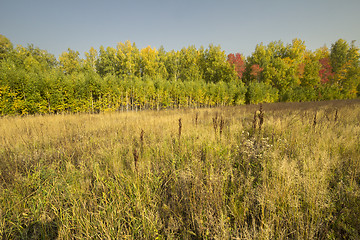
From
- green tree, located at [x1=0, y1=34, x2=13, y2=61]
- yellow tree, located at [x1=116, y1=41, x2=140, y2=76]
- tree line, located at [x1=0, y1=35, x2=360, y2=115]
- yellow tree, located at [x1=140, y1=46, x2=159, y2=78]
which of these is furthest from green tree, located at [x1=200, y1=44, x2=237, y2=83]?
green tree, located at [x1=0, y1=34, x2=13, y2=61]

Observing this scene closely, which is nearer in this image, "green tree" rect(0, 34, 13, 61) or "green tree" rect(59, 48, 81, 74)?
"green tree" rect(0, 34, 13, 61)

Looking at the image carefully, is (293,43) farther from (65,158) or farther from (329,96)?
(65,158)

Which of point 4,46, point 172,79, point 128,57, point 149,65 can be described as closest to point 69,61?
point 4,46

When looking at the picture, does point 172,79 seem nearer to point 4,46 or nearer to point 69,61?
point 69,61

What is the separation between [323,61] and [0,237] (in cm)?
4909

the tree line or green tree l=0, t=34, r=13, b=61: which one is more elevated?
green tree l=0, t=34, r=13, b=61

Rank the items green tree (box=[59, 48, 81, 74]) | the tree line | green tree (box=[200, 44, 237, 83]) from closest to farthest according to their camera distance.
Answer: the tree line < green tree (box=[200, 44, 237, 83]) < green tree (box=[59, 48, 81, 74])

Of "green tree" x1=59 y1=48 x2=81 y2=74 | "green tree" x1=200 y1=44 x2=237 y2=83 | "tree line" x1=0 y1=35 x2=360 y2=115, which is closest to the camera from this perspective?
"tree line" x1=0 y1=35 x2=360 y2=115

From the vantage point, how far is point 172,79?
111ft

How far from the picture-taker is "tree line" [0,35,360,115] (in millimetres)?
11148

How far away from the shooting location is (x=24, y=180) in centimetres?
238

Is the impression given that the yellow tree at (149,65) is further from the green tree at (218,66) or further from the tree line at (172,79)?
the green tree at (218,66)

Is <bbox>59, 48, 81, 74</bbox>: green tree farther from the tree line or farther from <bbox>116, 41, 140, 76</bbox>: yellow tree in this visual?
<bbox>116, 41, 140, 76</bbox>: yellow tree

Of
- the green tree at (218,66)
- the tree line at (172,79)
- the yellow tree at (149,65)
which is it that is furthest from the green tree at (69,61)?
the green tree at (218,66)
